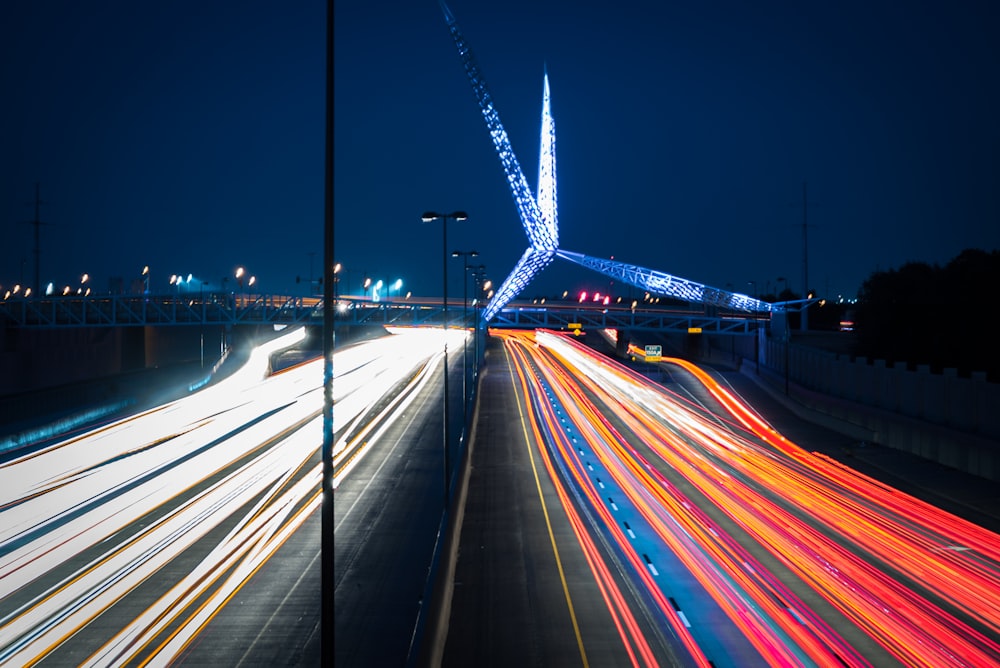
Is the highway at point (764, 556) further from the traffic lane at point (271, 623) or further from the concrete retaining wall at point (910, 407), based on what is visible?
the traffic lane at point (271, 623)

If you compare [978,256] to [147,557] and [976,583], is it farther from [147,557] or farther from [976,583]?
[147,557]

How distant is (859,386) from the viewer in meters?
48.7

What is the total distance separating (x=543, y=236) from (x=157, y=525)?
6437 cm

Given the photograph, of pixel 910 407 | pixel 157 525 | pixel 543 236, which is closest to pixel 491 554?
pixel 157 525

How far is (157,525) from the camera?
23.1 m

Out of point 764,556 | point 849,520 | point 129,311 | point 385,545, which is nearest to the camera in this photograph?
point 764,556

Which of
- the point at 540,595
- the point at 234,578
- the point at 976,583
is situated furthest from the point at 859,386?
the point at 234,578

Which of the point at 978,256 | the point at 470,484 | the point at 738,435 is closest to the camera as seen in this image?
the point at 470,484

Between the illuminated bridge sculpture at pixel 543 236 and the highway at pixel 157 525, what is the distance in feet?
134

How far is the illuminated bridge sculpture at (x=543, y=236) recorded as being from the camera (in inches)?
3329

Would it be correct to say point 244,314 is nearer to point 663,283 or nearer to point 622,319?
point 663,283

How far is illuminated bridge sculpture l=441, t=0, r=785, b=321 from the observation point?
Result: 277 feet

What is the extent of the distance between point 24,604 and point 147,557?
134 inches

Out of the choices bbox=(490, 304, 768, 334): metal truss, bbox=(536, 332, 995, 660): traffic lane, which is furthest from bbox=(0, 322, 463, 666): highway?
bbox=(490, 304, 768, 334): metal truss
